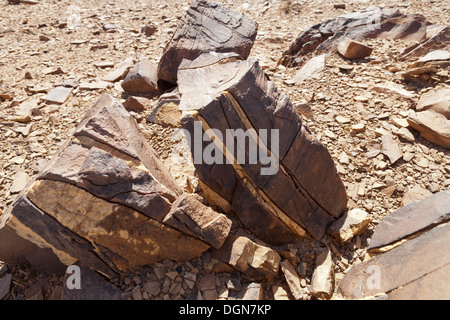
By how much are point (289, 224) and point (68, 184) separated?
2117 mm

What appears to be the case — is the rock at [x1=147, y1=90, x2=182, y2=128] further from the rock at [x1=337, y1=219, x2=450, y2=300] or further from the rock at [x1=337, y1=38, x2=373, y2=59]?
the rock at [x1=337, y1=38, x2=373, y2=59]

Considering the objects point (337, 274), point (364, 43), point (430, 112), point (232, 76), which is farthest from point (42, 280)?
point (364, 43)

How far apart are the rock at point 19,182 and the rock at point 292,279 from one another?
326 cm

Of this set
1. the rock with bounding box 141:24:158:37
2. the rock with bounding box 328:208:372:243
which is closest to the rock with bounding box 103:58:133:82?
the rock with bounding box 141:24:158:37

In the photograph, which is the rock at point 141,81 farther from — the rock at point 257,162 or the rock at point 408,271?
the rock at point 408,271

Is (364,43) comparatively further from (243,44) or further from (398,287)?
(398,287)

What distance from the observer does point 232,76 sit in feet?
9.47

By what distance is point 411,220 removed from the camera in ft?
9.36

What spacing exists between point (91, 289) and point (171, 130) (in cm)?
254

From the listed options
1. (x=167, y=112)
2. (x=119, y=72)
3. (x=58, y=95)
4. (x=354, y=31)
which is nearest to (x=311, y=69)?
(x=354, y=31)

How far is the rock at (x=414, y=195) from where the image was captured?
10.8 ft

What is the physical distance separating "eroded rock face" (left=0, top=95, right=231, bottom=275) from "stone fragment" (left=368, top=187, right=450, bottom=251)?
1617 mm

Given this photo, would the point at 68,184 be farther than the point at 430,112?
No

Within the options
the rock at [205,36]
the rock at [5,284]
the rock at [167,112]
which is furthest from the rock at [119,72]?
the rock at [5,284]
